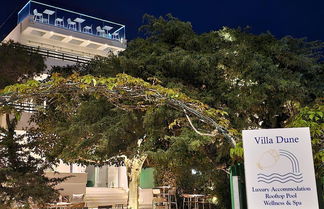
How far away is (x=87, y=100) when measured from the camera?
8078mm

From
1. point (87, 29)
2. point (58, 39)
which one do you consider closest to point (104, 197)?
point (58, 39)

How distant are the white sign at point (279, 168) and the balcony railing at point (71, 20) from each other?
57.8ft

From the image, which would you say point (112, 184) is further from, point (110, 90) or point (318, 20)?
point (318, 20)

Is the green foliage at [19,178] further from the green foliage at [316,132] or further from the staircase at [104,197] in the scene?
the staircase at [104,197]

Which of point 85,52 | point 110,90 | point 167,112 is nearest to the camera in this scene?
point 110,90

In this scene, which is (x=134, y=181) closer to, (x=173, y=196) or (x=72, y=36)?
(x=173, y=196)

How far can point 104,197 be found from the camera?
15.3 metres

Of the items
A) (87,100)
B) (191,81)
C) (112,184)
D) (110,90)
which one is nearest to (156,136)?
(191,81)

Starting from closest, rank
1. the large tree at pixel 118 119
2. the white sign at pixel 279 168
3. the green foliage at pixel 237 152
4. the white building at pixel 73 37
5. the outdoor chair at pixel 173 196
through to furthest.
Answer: the white sign at pixel 279 168 → the green foliage at pixel 237 152 → the large tree at pixel 118 119 → the outdoor chair at pixel 173 196 → the white building at pixel 73 37

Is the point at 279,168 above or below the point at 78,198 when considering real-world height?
above

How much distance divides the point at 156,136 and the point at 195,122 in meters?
0.86

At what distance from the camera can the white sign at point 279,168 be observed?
3006 millimetres

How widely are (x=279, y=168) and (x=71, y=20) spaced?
A: 19.4m

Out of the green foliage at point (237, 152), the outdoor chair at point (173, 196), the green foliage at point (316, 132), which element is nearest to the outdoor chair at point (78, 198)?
the outdoor chair at point (173, 196)
